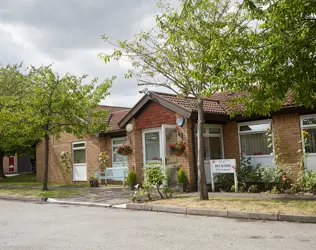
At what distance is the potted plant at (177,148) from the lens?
14.5 meters

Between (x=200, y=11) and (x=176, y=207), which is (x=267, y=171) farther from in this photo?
(x=200, y=11)

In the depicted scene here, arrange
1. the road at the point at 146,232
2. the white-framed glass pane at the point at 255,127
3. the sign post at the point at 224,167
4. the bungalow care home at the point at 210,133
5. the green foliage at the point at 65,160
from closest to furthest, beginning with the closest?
the road at the point at 146,232, the sign post at the point at 224,167, the bungalow care home at the point at 210,133, the white-framed glass pane at the point at 255,127, the green foliage at the point at 65,160

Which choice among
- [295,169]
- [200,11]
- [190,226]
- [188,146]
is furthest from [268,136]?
[190,226]

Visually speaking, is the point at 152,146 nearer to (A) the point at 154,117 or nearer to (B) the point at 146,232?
(A) the point at 154,117

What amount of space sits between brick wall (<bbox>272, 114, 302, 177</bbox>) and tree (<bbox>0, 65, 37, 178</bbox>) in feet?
34.9

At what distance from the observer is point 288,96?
1413 cm

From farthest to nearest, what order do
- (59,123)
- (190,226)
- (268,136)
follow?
(59,123) → (268,136) → (190,226)

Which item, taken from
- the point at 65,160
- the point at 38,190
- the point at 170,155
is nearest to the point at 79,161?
the point at 65,160

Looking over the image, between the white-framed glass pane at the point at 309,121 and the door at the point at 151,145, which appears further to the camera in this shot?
the door at the point at 151,145

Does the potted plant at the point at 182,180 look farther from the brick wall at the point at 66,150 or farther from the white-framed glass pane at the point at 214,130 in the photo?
the brick wall at the point at 66,150

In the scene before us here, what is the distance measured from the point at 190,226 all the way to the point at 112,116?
50.4 feet

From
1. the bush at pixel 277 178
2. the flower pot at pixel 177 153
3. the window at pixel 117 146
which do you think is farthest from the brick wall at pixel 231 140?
the window at pixel 117 146

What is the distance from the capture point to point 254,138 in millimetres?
15141

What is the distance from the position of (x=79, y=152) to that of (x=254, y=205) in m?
14.4
